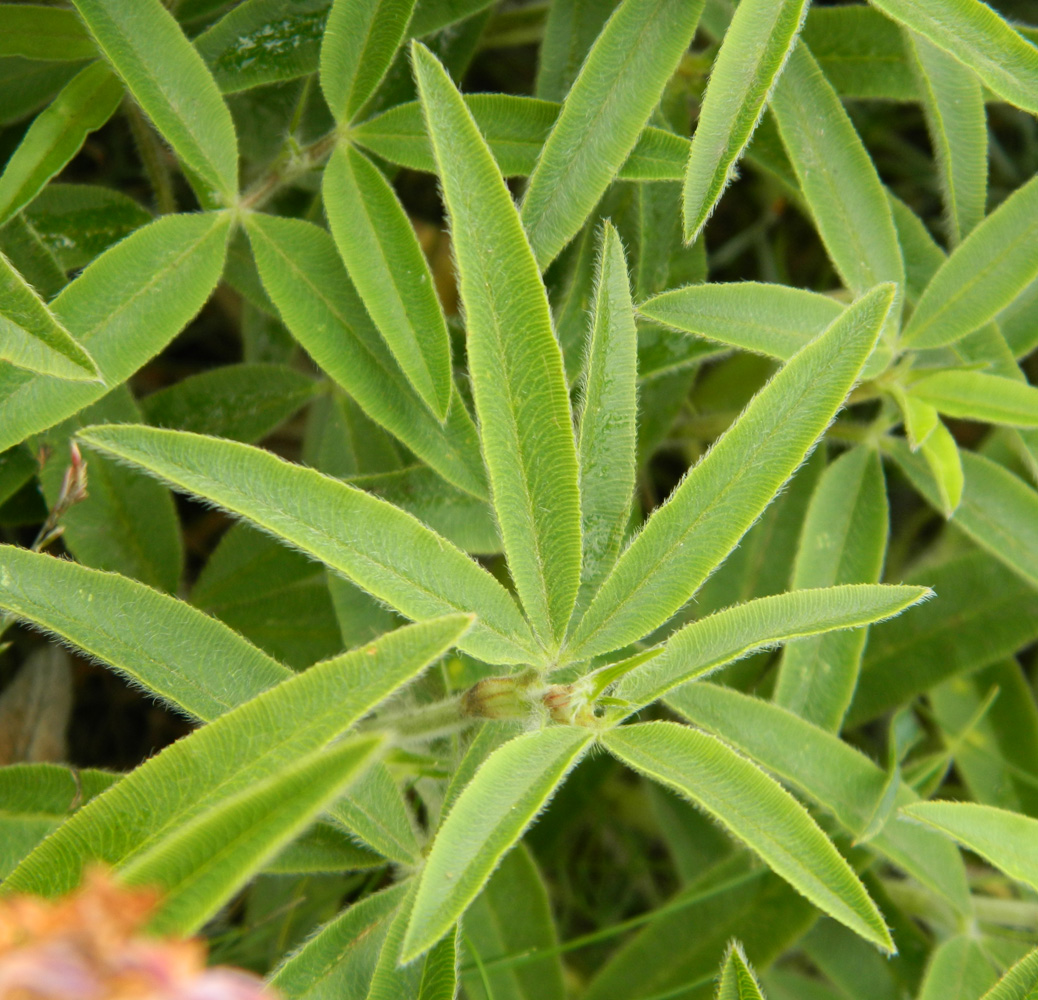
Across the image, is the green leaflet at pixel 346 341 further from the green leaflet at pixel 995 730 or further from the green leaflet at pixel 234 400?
the green leaflet at pixel 995 730

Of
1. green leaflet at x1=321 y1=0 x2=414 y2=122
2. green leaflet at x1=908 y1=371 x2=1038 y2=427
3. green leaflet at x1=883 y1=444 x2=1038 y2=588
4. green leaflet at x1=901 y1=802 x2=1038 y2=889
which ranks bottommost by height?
green leaflet at x1=901 y1=802 x2=1038 y2=889

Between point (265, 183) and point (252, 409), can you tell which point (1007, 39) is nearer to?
point (265, 183)

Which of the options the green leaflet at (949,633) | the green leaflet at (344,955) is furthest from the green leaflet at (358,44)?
the green leaflet at (949,633)

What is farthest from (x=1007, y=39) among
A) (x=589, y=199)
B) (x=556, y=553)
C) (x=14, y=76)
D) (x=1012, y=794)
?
(x=14, y=76)

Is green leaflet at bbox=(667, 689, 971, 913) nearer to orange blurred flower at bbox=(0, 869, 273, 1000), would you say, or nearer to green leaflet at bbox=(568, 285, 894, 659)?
green leaflet at bbox=(568, 285, 894, 659)

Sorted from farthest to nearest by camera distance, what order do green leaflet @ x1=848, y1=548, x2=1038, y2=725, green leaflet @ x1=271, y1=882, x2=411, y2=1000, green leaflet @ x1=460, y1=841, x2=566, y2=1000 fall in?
green leaflet @ x1=848, y1=548, x2=1038, y2=725
green leaflet @ x1=460, y1=841, x2=566, y2=1000
green leaflet @ x1=271, y1=882, x2=411, y2=1000

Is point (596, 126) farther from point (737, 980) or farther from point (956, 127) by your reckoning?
point (737, 980)

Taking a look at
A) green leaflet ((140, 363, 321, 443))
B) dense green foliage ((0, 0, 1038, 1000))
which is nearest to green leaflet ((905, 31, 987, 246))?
dense green foliage ((0, 0, 1038, 1000))
